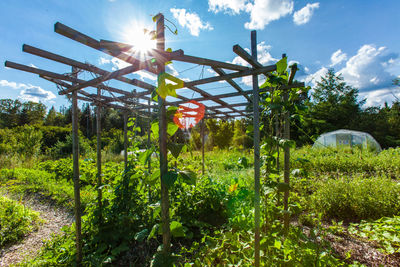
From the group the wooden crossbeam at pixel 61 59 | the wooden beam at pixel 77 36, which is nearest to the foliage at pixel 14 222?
the wooden crossbeam at pixel 61 59

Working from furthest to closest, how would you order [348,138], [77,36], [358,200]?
[348,138]
[358,200]
[77,36]

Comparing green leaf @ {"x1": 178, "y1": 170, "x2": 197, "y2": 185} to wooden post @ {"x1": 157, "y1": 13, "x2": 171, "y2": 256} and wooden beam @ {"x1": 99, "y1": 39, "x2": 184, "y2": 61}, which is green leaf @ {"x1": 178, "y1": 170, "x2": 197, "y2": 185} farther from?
wooden beam @ {"x1": 99, "y1": 39, "x2": 184, "y2": 61}

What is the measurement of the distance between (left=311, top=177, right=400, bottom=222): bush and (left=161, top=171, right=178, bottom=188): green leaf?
2541mm

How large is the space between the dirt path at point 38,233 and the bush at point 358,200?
362 cm

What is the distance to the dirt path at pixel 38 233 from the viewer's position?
6.99ft

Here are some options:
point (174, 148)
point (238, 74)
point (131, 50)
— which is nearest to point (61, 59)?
point (131, 50)

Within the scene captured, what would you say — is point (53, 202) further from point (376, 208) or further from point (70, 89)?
point (376, 208)

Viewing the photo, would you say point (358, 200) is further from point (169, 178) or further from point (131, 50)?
point (131, 50)

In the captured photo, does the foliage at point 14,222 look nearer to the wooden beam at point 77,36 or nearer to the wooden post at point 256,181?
the wooden beam at point 77,36

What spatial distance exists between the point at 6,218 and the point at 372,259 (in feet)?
15.3

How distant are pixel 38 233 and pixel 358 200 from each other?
4633 millimetres

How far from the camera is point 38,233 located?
2627 millimetres

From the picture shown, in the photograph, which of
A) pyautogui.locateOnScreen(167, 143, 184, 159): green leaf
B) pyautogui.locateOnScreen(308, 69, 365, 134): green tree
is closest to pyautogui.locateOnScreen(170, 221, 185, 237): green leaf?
pyautogui.locateOnScreen(167, 143, 184, 159): green leaf

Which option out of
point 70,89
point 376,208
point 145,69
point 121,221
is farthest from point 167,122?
point 376,208
